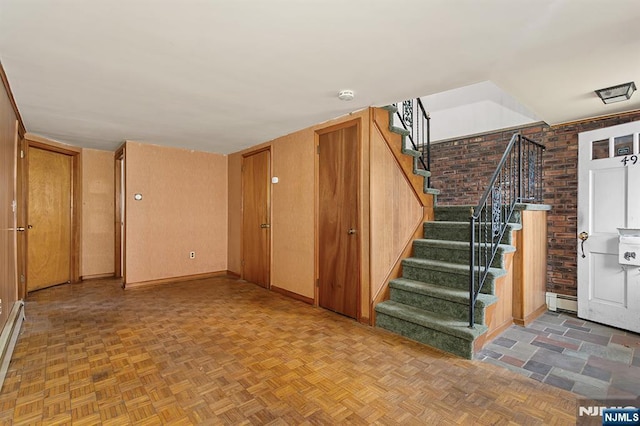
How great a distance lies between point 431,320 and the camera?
9.12 ft

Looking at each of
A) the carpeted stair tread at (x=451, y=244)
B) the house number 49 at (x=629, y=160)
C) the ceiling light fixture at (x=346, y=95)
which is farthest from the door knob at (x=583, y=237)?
the ceiling light fixture at (x=346, y=95)

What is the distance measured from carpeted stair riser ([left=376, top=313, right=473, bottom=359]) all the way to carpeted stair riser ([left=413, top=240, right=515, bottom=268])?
0.87 m

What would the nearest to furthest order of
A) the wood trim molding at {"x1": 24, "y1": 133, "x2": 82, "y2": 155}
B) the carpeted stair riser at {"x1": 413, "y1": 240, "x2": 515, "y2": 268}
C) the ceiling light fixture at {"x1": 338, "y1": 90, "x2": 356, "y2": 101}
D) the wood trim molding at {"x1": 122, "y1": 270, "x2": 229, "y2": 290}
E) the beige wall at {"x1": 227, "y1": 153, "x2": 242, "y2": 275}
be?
the ceiling light fixture at {"x1": 338, "y1": 90, "x2": 356, "y2": 101} → the carpeted stair riser at {"x1": 413, "y1": 240, "x2": 515, "y2": 268} → the wood trim molding at {"x1": 24, "y1": 133, "x2": 82, "y2": 155} → the wood trim molding at {"x1": 122, "y1": 270, "x2": 229, "y2": 290} → the beige wall at {"x1": 227, "y1": 153, "x2": 242, "y2": 275}

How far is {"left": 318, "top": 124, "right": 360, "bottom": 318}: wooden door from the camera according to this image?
11.5 feet

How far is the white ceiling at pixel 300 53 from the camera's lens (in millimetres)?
1720

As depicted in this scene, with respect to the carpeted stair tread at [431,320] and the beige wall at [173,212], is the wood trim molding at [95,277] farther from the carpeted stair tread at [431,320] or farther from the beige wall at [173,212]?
the carpeted stair tread at [431,320]

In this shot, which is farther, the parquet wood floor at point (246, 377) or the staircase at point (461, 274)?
the staircase at point (461, 274)

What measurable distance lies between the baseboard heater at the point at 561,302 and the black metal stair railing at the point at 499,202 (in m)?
1.18

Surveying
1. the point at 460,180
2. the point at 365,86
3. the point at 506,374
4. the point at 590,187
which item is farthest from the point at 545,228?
the point at 365,86

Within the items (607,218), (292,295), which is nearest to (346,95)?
(292,295)

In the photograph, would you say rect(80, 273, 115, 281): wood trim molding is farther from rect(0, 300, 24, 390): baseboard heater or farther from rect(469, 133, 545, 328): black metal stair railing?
rect(469, 133, 545, 328): black metal stair railing

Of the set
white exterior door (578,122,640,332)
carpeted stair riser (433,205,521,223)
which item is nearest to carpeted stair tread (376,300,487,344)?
carpeted stair riser (433,205,521,223)

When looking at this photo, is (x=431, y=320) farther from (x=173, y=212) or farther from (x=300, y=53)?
(x=173, y=212)

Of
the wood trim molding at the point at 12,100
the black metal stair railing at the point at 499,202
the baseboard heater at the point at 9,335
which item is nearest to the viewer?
the baseboard heater at the point at 9,335
